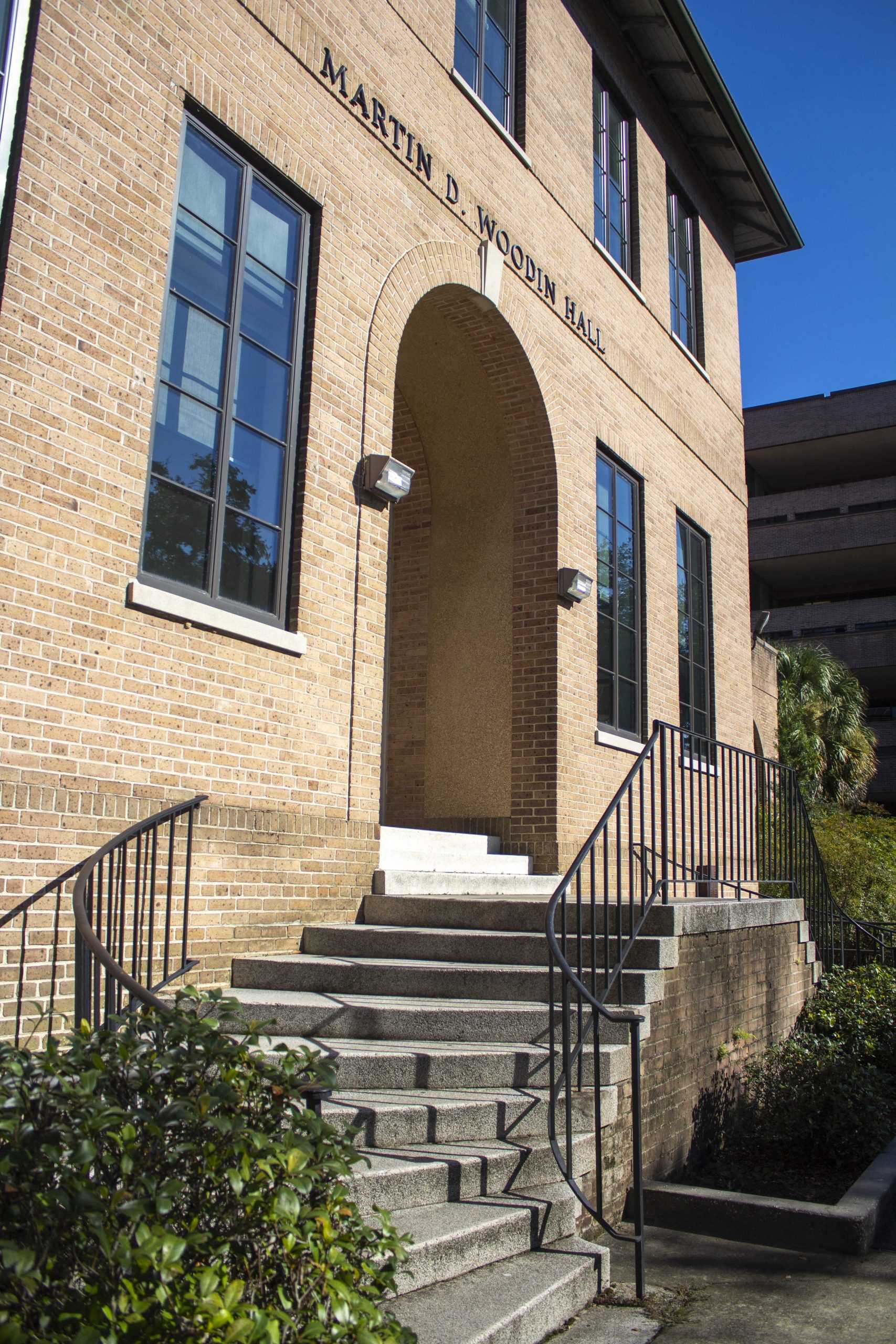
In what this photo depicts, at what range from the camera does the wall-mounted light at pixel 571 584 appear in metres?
9.14

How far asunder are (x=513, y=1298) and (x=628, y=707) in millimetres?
7430

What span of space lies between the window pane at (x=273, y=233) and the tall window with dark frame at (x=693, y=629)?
6464 mm

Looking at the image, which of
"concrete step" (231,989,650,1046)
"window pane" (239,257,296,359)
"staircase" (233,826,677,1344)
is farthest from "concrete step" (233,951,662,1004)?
"window pane" (239,257,296,359)

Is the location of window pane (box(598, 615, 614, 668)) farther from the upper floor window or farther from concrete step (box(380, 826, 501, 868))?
the upper floor window

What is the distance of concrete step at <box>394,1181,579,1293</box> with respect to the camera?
3549 millimetres

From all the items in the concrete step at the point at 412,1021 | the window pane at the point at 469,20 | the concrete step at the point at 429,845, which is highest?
the window pane at the point at 469,20

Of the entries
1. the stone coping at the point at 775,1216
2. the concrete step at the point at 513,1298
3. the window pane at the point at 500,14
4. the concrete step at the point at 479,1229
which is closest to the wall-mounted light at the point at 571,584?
the window pane at the point at 500,14

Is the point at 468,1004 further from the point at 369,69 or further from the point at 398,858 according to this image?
the point at 369,69

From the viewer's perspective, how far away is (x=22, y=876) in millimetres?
4613

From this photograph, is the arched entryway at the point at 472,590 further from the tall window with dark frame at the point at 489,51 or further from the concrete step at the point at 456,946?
the concrete step at the point at 456,946

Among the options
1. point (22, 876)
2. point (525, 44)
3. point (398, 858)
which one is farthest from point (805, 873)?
point (525, 44)

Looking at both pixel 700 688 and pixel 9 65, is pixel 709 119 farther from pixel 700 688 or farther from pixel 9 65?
pixel 9 65

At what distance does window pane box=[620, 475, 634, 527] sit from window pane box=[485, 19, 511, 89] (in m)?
3.70

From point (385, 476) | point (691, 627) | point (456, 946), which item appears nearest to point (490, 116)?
point (385, 476)
